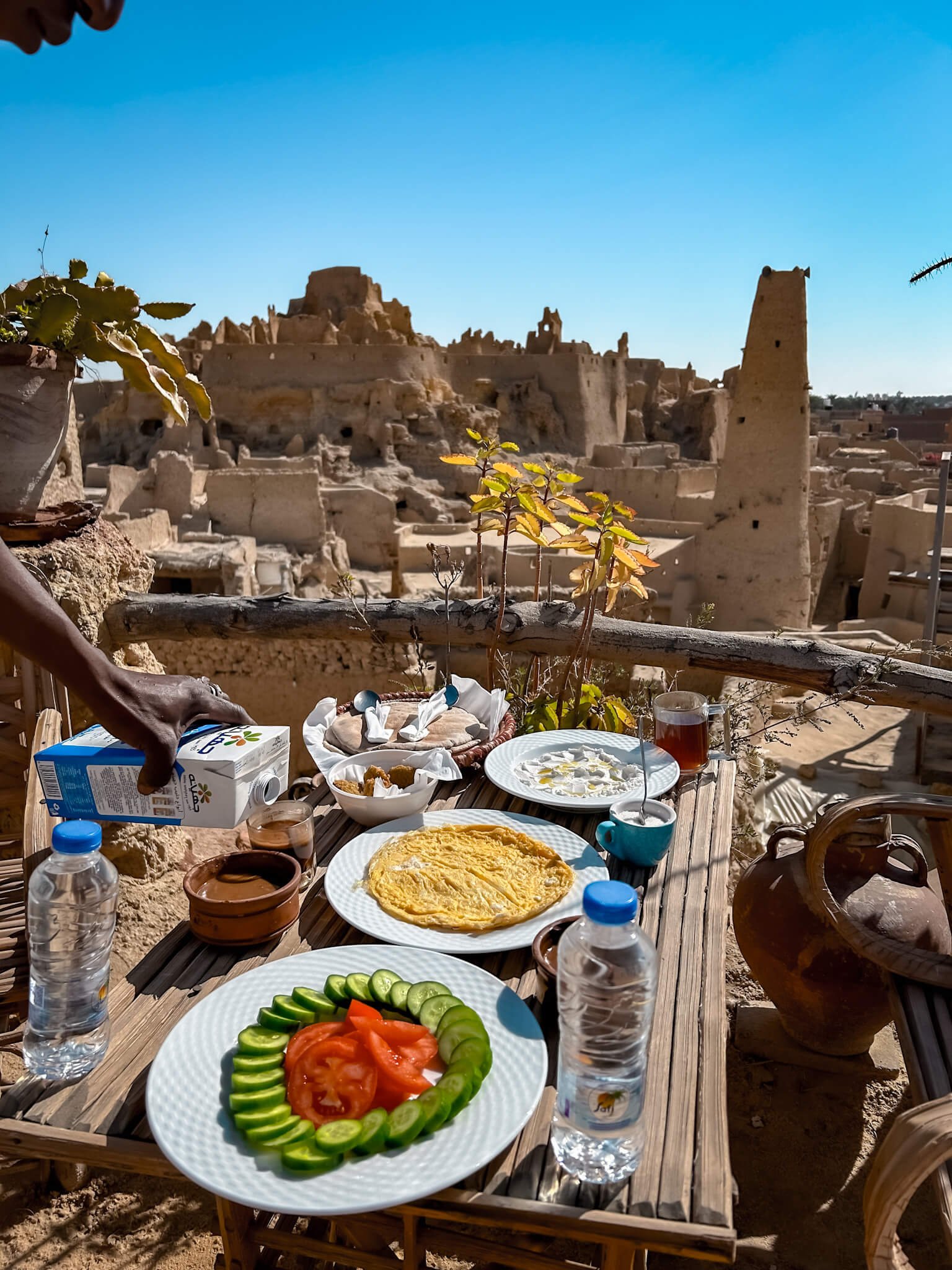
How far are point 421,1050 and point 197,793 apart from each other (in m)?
0.69

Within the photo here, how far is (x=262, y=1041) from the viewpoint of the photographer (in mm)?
1279

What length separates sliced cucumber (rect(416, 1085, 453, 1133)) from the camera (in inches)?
45.1

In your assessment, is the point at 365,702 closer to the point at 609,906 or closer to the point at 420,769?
the point at 420,769

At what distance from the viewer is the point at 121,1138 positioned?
3.89 ft

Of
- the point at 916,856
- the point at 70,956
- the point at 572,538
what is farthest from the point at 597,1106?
the point at 572,538

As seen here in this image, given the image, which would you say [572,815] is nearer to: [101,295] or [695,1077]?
[695,1077]

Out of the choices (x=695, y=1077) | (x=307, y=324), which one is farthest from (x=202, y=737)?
(x=307, y=324)

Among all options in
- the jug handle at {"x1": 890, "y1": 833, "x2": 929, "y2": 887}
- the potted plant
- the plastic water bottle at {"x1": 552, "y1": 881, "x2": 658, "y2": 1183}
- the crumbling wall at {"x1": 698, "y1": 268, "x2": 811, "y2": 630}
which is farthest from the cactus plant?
the crumbling wall at {"x1": 698, "y1": 268, "x2": 811, "y2": 630}

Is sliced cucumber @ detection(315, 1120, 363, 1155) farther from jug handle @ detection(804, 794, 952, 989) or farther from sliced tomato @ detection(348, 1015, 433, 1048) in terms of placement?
jug handle @ detection(804, 794, 952, 989)

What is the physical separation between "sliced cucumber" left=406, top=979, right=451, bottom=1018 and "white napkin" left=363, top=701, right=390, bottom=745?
985 mm

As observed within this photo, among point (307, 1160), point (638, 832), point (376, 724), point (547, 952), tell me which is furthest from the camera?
point (376, 724)

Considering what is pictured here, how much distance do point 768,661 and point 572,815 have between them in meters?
1.40

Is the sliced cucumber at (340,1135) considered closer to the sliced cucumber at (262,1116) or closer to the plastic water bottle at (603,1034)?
the sliced cucumber at (262,1116)

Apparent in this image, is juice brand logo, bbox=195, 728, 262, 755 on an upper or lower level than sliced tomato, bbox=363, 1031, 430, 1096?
upper
